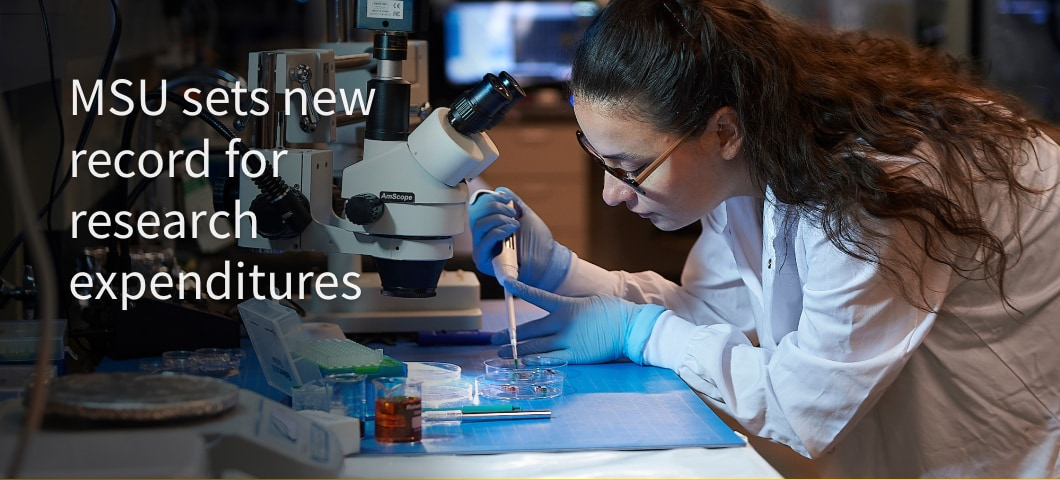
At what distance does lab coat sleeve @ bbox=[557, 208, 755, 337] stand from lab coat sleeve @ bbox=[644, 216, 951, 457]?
0.47 metres

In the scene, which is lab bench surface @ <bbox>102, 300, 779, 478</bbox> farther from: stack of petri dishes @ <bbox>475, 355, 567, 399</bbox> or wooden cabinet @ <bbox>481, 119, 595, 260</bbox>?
wooden cabinet @ <bbox>481, 119, 595, 260</bbox>

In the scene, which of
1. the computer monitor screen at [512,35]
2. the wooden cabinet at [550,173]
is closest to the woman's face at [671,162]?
the wooden cabinet at [550,173]

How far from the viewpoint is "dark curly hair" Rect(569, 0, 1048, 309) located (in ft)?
4.56

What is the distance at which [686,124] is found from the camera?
149 centimetres

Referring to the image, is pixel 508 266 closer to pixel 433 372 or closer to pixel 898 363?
pixel 433 372

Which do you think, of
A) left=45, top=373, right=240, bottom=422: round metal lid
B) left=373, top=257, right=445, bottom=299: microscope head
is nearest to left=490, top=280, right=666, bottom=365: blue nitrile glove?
left=373, top=257, right=445, bottom=299: microscope head

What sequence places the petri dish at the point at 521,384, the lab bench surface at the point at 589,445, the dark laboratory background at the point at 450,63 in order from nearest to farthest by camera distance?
the lab bench surface at the point at 589,445 < the petri dish at the point at 521,384 < the dark laboratory background at the point at 450,63

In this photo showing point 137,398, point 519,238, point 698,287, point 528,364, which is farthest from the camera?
point 698,287

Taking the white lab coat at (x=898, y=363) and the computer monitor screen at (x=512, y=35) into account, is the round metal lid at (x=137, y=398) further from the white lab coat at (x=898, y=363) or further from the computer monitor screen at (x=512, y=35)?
the computer monitor screen at (x=512, y=35)

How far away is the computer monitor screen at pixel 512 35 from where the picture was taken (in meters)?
5.66

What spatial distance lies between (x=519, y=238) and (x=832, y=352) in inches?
27.0

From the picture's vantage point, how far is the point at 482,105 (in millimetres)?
1408

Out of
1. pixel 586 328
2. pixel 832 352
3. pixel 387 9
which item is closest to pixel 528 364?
pixel 586 328

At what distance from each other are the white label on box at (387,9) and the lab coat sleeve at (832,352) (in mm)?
619
